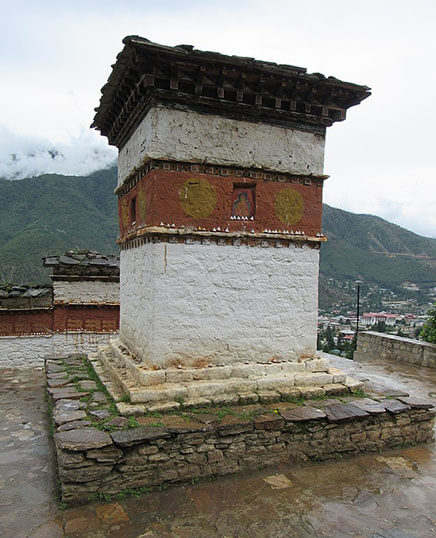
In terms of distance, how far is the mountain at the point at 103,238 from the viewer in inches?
1172

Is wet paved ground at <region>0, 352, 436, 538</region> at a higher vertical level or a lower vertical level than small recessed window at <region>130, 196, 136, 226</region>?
lower

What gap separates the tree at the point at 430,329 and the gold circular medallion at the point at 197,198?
26.0 ft

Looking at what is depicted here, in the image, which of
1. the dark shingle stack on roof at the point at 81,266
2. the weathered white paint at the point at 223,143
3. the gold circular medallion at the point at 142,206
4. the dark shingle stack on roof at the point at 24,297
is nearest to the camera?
the weathered white paint at the point at 223,143

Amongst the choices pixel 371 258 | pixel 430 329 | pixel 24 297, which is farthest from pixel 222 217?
pixel 371 258

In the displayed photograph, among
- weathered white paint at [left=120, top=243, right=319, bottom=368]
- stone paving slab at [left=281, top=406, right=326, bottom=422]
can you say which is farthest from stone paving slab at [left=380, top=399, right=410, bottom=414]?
weathered white paint at [left=120, top=243, right=319, bottom=368]

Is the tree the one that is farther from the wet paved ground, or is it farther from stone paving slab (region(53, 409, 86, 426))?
stone paving slab (region(53, 409, 86, 426))

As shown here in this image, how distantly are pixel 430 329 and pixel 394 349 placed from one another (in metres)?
1.10

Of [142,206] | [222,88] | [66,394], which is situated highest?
[222,88]

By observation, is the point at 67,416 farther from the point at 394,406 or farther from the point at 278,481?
the point at 394,406

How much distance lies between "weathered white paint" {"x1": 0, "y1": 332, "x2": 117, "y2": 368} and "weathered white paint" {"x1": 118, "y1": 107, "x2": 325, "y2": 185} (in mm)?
5048

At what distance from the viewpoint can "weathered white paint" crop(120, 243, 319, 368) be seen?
18.6ft

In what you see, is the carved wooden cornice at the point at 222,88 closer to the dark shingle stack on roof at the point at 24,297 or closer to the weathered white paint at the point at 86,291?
the weathered white paint at the point at 86,291

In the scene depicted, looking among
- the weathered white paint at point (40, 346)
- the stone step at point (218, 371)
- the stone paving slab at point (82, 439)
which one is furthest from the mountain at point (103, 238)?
the stone paving slab at point (82, 439)

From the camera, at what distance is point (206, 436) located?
475 cm
